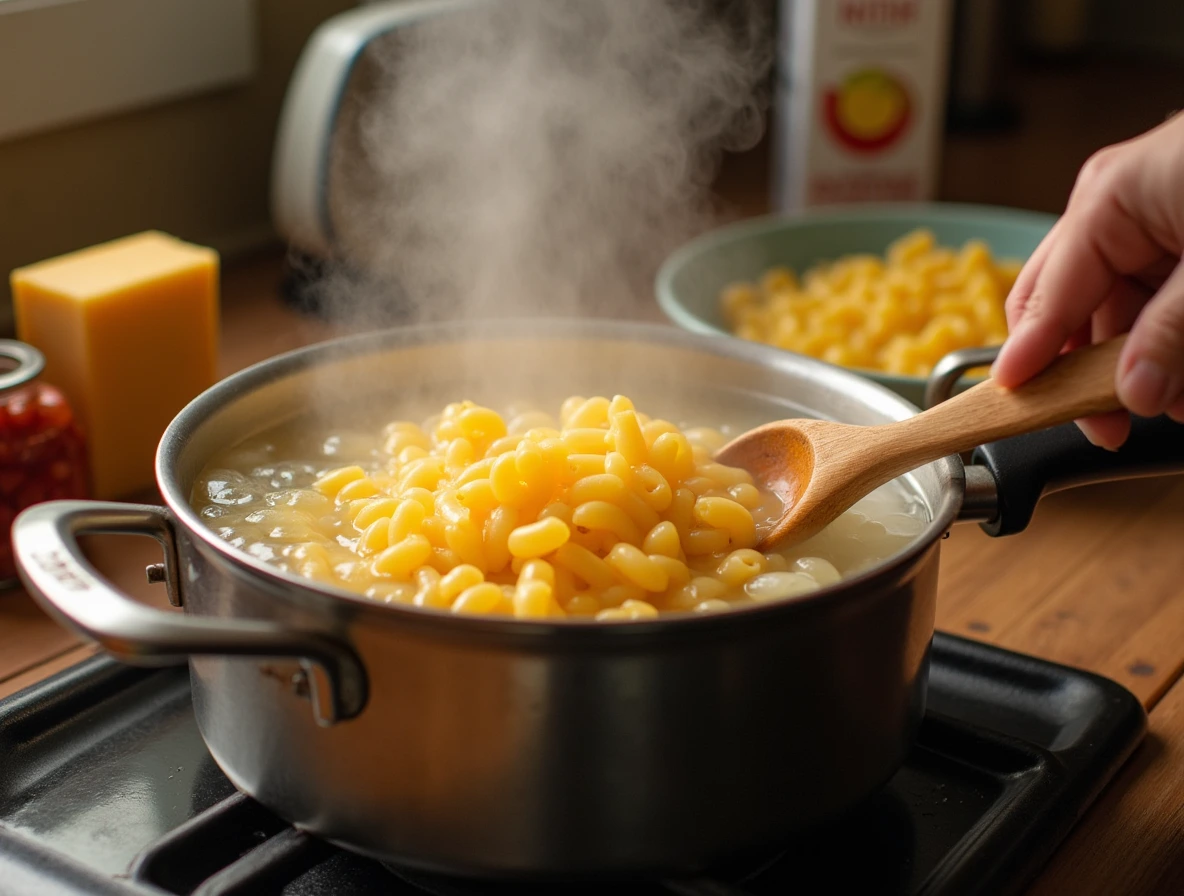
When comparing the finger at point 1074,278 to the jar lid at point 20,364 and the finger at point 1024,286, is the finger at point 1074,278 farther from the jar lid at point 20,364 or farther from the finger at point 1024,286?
the jar lid at point 20,364

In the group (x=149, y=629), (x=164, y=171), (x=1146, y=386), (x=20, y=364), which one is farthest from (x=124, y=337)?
(x=1146, y=386)

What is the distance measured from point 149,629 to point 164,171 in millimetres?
1262

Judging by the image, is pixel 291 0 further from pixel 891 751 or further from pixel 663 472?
pixel 891 751

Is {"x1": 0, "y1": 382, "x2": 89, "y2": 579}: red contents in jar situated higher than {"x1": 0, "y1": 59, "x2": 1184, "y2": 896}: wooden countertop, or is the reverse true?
{"x1": 0, "y1": 382, "x2": 89, "y2": 579}: red contents in jar

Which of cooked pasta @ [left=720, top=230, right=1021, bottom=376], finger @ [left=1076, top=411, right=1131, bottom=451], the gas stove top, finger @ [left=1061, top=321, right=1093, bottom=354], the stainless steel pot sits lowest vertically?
the gas stove top

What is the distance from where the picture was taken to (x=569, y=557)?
0.78m

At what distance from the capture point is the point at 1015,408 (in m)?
0.80

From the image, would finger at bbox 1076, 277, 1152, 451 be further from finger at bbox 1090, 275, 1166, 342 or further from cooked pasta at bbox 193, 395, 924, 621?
cooked pasta at bbox 193, 395, 924, 621

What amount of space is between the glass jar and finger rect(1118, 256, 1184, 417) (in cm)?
83

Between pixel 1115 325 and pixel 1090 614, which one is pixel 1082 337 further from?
Answer: pixel 1090 614

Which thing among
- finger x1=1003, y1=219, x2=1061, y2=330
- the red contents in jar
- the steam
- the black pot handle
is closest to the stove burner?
the black pot handle

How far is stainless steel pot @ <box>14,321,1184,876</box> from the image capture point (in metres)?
0.64

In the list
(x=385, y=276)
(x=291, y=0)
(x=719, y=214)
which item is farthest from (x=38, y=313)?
(x=719, y=214)

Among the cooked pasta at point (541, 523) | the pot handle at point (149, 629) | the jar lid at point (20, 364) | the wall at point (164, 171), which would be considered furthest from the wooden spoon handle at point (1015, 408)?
the wall at point (164, 171)
